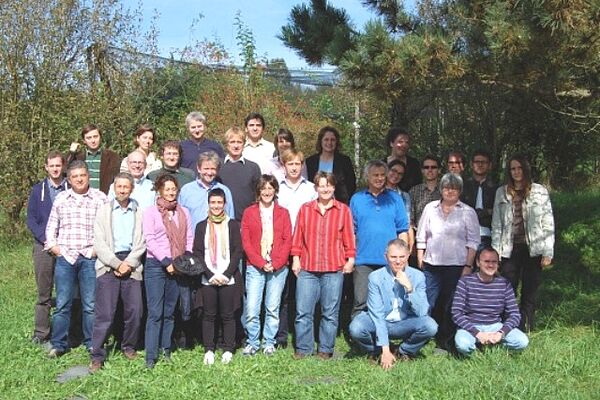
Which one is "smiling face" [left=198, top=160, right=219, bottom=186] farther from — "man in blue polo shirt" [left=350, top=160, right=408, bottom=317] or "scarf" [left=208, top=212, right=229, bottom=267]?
"man in blue polo shirt" [left=350, top=160, right=408, bottom=317]

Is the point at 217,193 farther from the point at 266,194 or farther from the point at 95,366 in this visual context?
the point at 95,366

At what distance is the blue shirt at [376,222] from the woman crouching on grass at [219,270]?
0.99 m

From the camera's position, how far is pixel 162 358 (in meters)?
5.26

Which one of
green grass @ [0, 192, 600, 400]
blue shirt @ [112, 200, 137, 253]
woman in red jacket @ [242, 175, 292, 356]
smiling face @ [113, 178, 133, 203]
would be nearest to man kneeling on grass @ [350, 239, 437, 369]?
green grass @ [0, 192, 600, 400]

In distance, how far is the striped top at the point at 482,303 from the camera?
519 centimetres

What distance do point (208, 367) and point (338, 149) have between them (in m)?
2.29

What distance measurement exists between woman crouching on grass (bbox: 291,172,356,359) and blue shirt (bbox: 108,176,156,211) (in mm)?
1178

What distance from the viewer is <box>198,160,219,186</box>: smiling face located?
5418 millimetres

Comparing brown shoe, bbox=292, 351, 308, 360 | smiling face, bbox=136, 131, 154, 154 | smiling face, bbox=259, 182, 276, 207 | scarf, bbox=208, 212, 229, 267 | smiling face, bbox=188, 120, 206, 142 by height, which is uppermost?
smiling face, bbox=188, 120, 206, 142

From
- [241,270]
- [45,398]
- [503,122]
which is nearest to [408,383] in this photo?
[241,270]

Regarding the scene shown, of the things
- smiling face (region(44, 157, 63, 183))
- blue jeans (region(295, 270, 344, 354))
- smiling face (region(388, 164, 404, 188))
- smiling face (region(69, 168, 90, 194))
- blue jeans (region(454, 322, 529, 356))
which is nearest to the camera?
blue jeans (region(454, 322, 529, 356))

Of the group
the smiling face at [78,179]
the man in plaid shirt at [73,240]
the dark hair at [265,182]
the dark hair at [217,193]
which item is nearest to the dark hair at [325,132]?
the dark hair at [265,182]

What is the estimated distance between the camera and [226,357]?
522cm

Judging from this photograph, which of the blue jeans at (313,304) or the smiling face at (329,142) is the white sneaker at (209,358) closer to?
the blue jeans at (313,304)
